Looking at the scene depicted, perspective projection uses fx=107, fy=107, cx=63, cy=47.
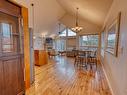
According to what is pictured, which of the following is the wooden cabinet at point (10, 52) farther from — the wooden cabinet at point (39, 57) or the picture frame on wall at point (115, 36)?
the wooden cabinet at point (39, 57)

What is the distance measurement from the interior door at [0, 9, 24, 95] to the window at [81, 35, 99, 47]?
24.1 feet

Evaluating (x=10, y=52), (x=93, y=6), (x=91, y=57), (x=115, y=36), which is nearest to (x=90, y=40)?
(x=91, y=57)

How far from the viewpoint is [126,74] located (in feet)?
5.47

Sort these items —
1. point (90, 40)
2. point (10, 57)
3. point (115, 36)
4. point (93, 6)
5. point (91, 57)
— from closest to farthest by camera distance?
point (10, 57) → point (115, 36) → point (93, 6) → point (91, 57) → point (90, 40)

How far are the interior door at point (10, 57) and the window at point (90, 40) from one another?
736 centimetres

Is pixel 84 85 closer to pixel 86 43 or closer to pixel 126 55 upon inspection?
pixel 126 55

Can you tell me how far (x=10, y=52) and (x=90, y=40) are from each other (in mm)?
7782

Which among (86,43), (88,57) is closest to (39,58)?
(88,57)

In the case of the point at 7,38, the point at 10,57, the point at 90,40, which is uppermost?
the point at 90,40

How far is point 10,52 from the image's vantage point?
2029 millimetres

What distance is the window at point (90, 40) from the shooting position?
8.72 meters

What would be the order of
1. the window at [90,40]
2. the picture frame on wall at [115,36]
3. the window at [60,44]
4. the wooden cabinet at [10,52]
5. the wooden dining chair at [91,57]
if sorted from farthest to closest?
the window at [60,44] → the window at [90,40] → the wooden dining chair at [91,57] → the picture frame on wall at [115,36] → the wooden cabinet at [10,52]

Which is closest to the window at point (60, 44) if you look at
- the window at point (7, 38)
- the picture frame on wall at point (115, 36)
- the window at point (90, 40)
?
the window at point (90, 40)

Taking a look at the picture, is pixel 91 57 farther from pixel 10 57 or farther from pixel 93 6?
pixel 10 57
